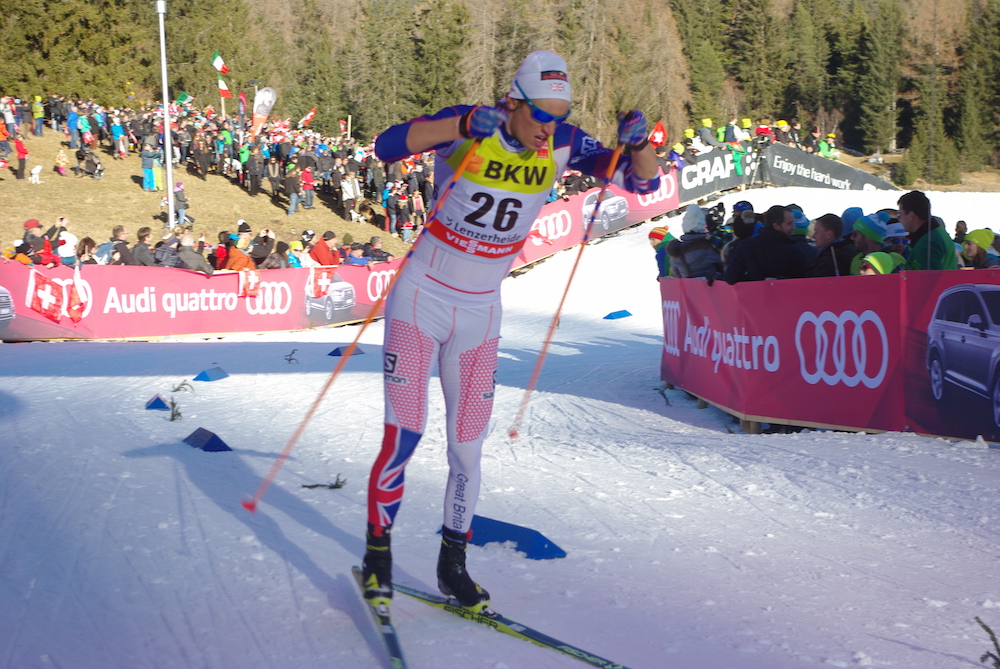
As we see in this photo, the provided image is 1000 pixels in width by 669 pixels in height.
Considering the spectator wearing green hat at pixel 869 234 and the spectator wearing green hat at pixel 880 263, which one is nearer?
the spectator wearing green hat at pixel 880 263

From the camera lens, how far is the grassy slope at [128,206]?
91.9ft

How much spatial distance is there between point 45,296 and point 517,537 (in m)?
12.5

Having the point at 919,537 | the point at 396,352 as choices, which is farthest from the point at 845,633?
the point at 396,352

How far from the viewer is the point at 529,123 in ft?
11.3

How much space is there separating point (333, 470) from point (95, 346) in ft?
29.5

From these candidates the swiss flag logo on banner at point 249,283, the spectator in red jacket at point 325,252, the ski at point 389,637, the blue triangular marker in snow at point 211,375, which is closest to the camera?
the ski at point 389,637

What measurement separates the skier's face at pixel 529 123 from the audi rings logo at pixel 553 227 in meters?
19.4

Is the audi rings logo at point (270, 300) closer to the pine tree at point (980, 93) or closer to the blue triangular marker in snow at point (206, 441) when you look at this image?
the blue triangular marker in snow at point (206, 441)

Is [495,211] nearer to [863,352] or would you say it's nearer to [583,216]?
[863,352]

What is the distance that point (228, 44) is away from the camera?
193ft

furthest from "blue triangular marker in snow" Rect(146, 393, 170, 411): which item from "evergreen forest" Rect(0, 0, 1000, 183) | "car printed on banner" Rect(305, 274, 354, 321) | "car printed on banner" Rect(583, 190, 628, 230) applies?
"evergreen forest" Rect(0, 0, 1000, 183)

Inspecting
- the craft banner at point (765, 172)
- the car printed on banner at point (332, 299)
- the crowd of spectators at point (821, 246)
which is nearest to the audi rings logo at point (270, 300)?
the car printed on banner at point (332, 299)

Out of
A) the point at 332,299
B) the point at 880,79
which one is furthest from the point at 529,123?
the point at 880,79

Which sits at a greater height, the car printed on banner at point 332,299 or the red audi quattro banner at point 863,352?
the red audi quattro banner at point 863,352
